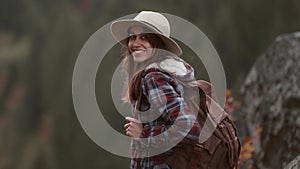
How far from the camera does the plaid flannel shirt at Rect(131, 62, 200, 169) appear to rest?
2553mm

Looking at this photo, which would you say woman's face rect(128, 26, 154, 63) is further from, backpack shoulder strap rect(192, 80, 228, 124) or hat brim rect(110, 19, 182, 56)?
backpack shoulder strap rect(192, 80, 228, 124)

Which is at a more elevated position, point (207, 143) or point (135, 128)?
point (135, 128)

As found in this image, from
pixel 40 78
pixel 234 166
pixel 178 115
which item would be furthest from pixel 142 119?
pixel 40 78

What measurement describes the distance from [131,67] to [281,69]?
3.43 meters

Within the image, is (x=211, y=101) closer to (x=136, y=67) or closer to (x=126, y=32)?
(x=136, y=67)

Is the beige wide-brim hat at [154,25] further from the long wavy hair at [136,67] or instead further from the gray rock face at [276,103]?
the gray rock face at [276,103]

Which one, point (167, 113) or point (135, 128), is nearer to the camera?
point (167, 113)

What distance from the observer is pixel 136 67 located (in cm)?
276

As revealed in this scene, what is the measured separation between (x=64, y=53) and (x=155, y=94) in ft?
110

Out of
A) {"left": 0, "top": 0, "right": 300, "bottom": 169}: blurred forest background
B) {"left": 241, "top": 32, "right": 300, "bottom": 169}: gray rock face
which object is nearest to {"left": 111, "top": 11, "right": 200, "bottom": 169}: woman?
{"left": 241, "top": 32, "right": 300, "bottom": 169}: gray rock face

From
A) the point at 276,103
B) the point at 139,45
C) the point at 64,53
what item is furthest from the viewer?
the point at 64,53

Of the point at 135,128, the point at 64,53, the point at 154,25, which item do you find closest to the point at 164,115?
the point at 135,128

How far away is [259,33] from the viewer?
2409 centimetres

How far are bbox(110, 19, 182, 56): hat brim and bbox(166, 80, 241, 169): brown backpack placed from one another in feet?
0.64
